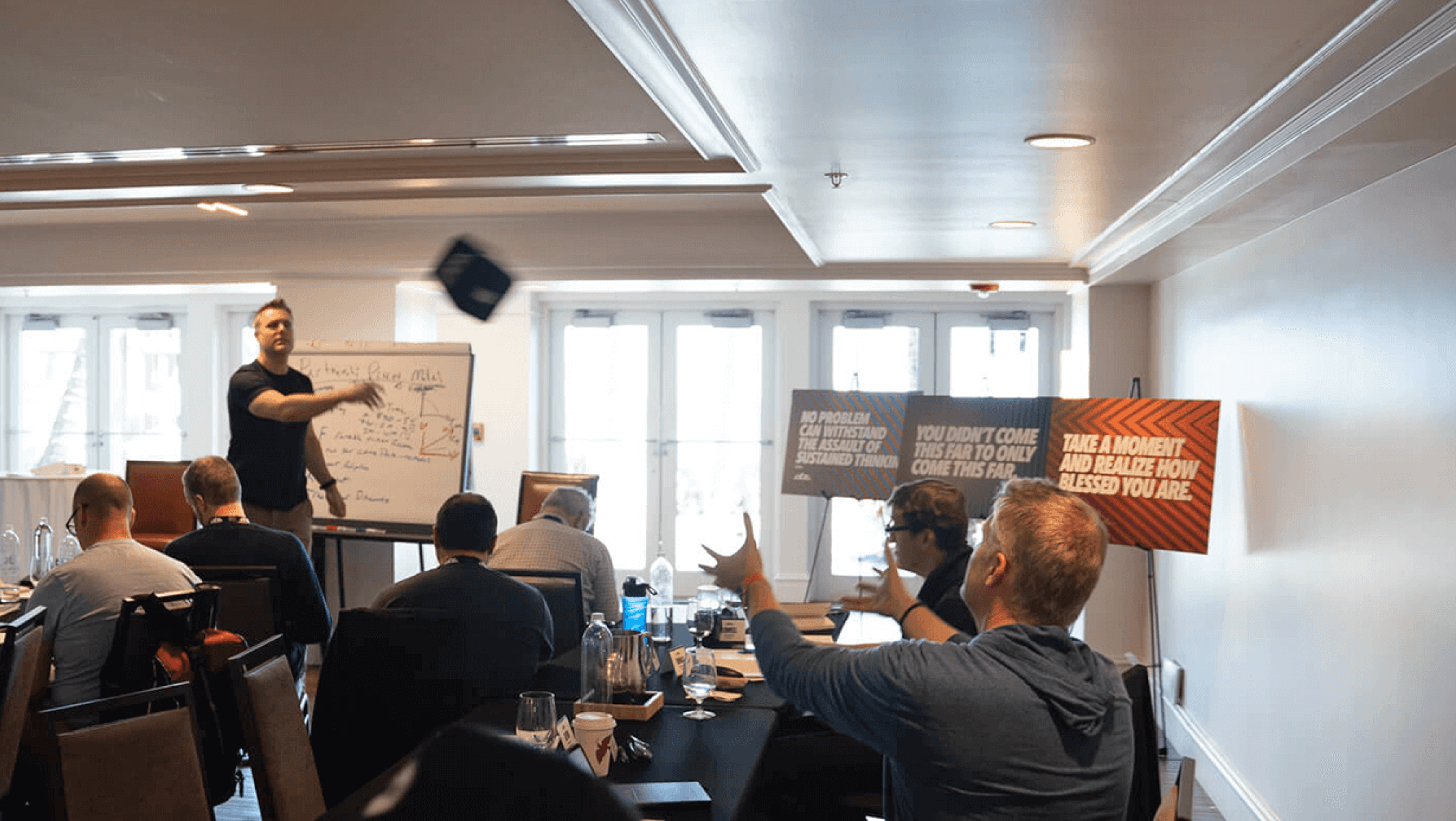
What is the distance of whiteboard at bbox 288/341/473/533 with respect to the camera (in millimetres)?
6328

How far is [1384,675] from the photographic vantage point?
3.24m

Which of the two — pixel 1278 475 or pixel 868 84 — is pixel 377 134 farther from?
pixel 1278 475

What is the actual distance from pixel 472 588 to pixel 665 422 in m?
5.71

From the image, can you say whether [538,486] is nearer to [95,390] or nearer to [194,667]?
[194,667]

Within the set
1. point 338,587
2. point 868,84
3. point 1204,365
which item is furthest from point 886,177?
point 338,587

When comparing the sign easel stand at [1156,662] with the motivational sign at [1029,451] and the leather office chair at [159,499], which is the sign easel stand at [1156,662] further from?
the leather office chair at [159,499]

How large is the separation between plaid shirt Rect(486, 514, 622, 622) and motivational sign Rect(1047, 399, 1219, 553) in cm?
194

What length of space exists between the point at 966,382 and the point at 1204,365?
11.1 ft

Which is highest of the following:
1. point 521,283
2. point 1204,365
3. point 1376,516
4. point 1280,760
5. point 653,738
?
point 521,283

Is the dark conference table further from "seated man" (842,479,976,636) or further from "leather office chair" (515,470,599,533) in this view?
"leather office chair" (515,470,599,533)

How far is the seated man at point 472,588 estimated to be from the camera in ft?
10.3

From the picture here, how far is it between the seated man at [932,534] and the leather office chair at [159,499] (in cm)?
438

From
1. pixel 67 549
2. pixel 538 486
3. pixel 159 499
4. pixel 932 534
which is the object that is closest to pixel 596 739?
pixel 932 534

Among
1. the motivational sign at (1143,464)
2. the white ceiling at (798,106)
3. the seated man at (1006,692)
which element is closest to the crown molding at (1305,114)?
the white ceiling at (798,106)
